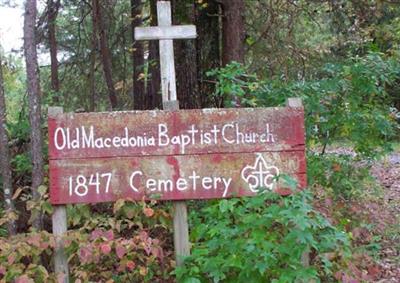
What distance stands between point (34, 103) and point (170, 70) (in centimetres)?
A: 125

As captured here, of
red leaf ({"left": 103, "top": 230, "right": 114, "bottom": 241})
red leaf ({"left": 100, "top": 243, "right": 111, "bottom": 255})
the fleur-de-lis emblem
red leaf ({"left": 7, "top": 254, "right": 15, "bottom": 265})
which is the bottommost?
red leaf ({"left": 7, "top": 254, "right": 15, "bottom": 265})

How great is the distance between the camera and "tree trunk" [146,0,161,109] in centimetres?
780

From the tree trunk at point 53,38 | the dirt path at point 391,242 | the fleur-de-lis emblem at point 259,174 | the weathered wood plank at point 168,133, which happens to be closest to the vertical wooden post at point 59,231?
the weathered wood plank at point 168,133

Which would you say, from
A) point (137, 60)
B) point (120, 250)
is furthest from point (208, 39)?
point (120, 250)

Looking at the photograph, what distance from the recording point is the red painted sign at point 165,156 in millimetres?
4531

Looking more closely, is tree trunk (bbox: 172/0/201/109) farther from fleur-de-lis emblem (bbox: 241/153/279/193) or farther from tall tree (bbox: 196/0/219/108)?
fleur-de-lis emblem (bbox: 241/153/279/193)

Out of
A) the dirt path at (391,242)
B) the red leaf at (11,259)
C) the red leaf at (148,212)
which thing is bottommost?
the dirt path at (391,242)

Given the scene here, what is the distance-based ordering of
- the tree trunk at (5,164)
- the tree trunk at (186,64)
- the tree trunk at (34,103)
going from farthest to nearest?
the tree trunk at (186,64)
the tree trunk at (5,164)
the tree trunk at (34,103)

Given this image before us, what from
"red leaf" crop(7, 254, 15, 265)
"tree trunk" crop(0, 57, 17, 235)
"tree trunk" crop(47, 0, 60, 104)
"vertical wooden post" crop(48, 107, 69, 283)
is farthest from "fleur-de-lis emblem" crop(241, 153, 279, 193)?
"tree trunk" crop(47, 0, 60, 104)

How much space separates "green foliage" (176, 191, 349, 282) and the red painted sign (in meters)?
0.27

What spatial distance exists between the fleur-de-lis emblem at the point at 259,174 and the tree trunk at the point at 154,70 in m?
3.41

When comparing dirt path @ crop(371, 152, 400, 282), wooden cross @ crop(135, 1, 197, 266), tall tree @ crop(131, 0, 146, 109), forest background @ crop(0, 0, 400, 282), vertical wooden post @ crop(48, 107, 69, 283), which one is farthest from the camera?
tall tree @ crop(131, 0, 146, 109)

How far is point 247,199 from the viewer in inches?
175

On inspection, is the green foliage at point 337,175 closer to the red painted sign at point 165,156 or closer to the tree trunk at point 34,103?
the red painted sign at point 165,156
